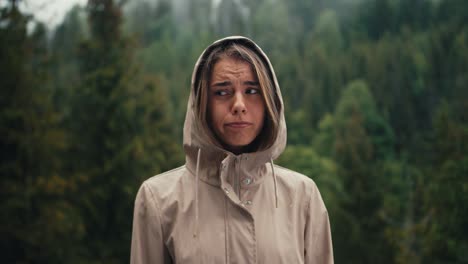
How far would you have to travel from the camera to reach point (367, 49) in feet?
137

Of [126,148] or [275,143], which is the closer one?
[275,143]

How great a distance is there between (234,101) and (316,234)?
1.98 feet

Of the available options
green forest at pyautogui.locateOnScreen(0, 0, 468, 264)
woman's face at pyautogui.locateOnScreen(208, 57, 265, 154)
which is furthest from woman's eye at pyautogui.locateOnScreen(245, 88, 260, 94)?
green forest at pyautogui.locateOnScreen(0, 0, 468, 264)

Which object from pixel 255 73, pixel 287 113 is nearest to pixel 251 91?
pixel 255 73

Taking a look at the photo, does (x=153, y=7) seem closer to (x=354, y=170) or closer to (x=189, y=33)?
(x=189, y=33)

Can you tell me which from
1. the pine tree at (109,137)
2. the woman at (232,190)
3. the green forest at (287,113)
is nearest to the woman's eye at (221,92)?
the woman at (232,190)

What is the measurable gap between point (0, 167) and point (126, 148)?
17.6 feet

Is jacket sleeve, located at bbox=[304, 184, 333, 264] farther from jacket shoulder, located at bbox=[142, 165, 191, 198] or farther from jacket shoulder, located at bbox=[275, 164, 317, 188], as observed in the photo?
jacket shoulder, located at bbox=[142, 165, 191, 198]

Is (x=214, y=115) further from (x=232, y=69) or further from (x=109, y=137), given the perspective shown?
(x=109, y=137)

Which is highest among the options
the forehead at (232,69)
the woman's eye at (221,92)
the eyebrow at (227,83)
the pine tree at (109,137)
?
the forehead at (232,69)

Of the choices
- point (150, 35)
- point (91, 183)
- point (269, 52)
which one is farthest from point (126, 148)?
point (150, 35)

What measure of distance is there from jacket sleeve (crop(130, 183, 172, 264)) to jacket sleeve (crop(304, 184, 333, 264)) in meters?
0.53

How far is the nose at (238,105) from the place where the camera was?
2.05 metres

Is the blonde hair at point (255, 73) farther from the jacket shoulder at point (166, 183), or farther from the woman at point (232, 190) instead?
the jacket shoulder at point (166, 183)
